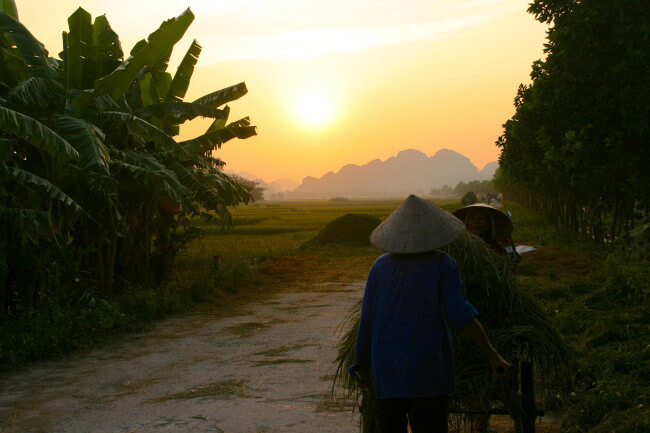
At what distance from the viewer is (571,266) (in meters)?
16.2

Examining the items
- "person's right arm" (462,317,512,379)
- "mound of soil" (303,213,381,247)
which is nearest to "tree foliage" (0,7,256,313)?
"person's right arm" (462,317,512,379)

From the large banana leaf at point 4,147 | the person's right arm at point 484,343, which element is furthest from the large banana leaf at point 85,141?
the person's right arm at point 484,343

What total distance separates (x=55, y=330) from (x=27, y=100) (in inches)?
129

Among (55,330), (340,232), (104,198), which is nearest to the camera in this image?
(55,330)

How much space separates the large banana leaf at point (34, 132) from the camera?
28.5 ft

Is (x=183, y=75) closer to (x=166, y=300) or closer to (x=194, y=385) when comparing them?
(x=166, y=300)

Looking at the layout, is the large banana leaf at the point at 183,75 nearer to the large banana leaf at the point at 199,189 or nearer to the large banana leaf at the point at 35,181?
the large banana leaf at the point at 199,189

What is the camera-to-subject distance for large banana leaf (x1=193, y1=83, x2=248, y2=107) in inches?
547

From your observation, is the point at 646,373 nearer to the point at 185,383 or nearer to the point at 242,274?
the point at 185,383

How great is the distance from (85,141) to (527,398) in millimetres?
7570

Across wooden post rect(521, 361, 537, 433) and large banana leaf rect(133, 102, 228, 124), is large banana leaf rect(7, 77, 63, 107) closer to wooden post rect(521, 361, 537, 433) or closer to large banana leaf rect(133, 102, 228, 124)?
large banana leaf rect(133, 102, 228, 124)

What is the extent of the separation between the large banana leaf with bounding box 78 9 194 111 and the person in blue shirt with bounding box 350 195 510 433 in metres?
8.86

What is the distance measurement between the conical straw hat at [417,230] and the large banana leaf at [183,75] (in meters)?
11.0

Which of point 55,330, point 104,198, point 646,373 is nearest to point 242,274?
point 104,198
